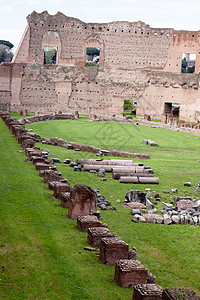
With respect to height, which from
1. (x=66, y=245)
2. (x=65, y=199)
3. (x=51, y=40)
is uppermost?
(x=51, y=40)

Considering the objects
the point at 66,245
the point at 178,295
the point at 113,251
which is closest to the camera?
the point at 178,295

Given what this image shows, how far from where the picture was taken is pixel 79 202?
8602 millimetres

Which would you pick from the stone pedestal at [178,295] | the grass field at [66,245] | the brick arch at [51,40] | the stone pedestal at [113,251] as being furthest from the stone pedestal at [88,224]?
the brick arch at [51,40]

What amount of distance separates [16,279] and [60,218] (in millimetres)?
2904

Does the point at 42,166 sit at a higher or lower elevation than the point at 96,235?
higher

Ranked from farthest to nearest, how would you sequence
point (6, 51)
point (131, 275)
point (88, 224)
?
point (6, 51)
point (88, 224)
point (131, 275)

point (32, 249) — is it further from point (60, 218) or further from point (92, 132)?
point (92, 132)

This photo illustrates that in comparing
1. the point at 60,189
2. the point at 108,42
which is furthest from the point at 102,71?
the point at 60,189

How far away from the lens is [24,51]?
4372 centimetres

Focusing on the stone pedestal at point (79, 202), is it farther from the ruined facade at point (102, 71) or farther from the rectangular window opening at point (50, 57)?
the rectangular window opening at point (50, 57)

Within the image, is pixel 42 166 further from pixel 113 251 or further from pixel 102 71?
pixel 102 71

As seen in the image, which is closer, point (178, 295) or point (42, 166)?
point (178, 295)

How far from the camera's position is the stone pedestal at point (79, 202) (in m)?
8.57

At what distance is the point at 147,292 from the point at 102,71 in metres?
38.9
